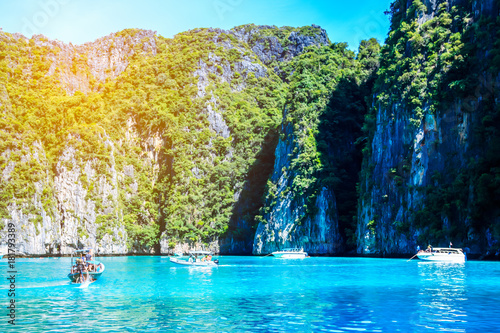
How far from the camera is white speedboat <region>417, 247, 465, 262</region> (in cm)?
5519

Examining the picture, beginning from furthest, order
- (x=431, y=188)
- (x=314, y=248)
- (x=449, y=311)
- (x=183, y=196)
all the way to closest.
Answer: (x=183, y=196) → (x=314, y=248) → (x=431, y=188) → (x=449, y=311)

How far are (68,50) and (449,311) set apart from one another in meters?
140

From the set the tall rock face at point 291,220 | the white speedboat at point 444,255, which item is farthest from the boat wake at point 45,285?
the tall rock face at point 291,220

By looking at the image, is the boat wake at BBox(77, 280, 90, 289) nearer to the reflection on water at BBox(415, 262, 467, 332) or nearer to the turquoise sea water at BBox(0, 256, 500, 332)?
the turquoise sea water at BBox(0, 256, 500, 332)

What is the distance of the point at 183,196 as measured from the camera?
108125mm

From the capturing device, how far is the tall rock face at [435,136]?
5888 cm

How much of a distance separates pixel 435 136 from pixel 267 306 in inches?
2005

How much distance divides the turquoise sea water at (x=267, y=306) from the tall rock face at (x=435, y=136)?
2486 cm

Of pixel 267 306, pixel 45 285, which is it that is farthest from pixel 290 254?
pixel 267 306

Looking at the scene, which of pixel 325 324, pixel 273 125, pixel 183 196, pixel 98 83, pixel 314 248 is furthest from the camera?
pixel 98 83

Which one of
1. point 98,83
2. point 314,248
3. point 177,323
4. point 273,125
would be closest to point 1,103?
point 98,83

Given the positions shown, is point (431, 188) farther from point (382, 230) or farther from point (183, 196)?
point (183, 196)

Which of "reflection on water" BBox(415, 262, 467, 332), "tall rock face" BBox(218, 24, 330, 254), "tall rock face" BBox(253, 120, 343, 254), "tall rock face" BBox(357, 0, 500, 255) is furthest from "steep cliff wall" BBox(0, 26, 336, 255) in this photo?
"reflection on water" BBox(415, 262, 467, 332)

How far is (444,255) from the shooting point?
56125mm
